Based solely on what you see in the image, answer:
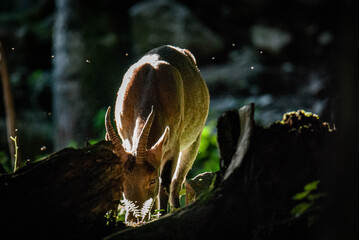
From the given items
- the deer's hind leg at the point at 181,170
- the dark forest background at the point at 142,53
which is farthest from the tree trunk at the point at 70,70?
the deer's hind leg at the point at 181,170

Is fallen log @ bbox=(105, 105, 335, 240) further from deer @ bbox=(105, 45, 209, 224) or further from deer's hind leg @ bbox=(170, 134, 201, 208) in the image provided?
deer's hind leg @ bbox=(170, 134, 201, 208)

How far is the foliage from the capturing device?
263 centimetres

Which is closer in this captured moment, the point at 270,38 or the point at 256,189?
the point at 256,189

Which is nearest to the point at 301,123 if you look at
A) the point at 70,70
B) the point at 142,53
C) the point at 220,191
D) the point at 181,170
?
the point at 220,191

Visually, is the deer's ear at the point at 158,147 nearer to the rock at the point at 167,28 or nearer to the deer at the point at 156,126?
the deer at the point at 156,126

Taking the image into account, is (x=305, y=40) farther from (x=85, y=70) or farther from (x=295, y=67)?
(x=85, y=70)

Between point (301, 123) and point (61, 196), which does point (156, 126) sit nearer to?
point (61, 196)

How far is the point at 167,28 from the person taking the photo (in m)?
16.5

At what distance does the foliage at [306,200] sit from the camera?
8.63 ft

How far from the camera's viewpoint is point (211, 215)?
114 inches

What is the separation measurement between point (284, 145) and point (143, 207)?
71.6 inches

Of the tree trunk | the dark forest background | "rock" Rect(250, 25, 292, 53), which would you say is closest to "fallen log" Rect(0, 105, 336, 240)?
the dark forest background

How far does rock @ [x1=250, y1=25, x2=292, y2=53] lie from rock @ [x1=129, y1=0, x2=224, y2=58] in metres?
2.34

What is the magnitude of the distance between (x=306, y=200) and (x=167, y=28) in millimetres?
14363
